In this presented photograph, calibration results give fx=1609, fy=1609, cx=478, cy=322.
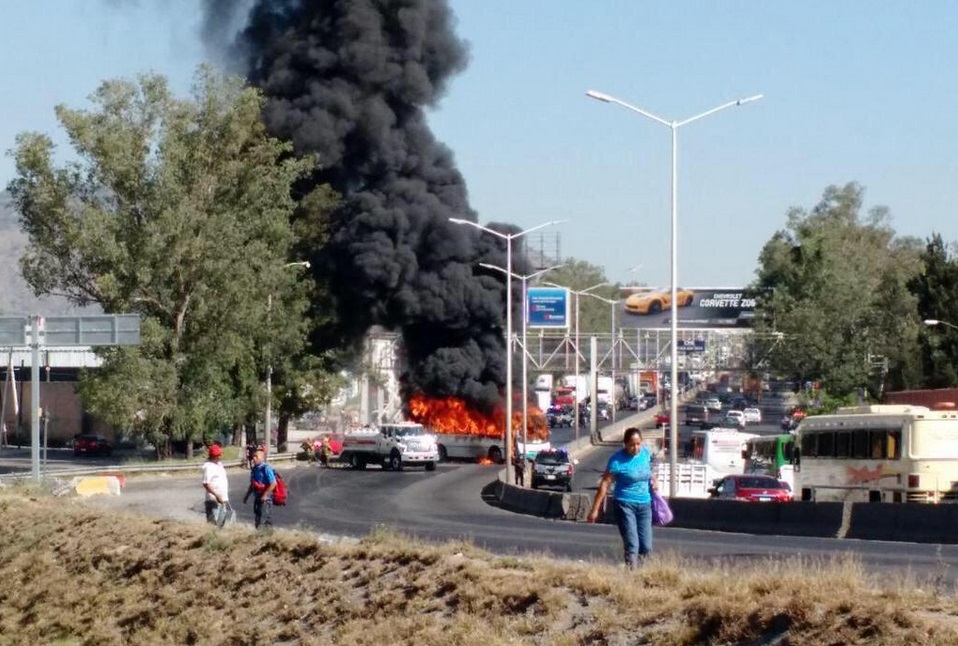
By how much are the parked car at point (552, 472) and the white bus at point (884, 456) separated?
784 inches

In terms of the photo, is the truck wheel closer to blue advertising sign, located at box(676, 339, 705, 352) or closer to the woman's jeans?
blue advertising sign, located at box(676, 339, 705, 352)

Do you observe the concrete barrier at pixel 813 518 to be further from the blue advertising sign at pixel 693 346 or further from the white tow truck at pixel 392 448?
the blue advertising sign at pixel 693 346

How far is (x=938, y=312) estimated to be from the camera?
3059 inches

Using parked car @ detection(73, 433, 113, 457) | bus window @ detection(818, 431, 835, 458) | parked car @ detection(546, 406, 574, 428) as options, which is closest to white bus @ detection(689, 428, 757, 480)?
bus window @ detection(818, 431, 835, 458)

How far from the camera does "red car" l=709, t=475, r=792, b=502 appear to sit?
4059cm

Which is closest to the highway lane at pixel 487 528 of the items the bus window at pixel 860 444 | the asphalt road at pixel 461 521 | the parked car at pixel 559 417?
the asphalt road at pixel 461 521

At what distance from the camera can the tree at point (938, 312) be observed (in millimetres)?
73312

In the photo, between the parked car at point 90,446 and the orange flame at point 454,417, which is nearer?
the orange flame at point 454,417

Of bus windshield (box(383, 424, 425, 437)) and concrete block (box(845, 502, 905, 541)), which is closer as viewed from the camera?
concrete block (box(845, 502, 905, 541))

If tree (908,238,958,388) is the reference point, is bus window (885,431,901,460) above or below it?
below

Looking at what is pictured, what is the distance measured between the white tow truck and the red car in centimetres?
2562

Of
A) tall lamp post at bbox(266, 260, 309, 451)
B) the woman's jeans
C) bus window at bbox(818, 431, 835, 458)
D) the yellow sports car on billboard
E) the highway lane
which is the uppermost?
the yellow sports car on billboard

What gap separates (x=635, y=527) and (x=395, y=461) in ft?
167

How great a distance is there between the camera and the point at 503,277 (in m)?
79.6
